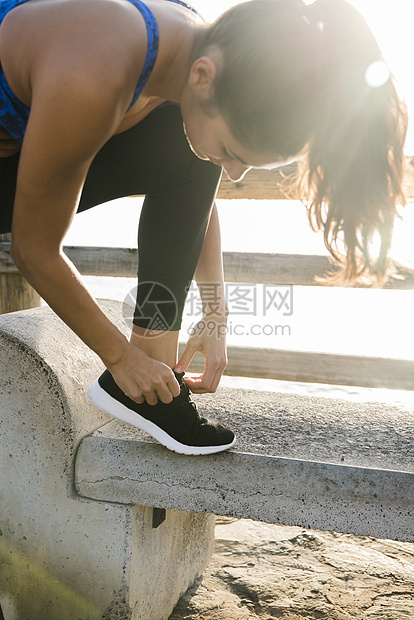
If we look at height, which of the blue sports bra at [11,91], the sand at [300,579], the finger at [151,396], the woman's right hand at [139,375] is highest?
the blue sports bra at [11,91]

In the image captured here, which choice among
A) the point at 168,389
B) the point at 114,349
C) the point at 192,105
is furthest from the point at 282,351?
the point at 192,105

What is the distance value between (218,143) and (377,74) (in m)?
0.28

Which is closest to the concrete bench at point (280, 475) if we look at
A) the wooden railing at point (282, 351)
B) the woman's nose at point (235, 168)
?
the woman's nose at point (235, 168)

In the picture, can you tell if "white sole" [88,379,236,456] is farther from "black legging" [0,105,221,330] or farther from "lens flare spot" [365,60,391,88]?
"lens flare spot" [365,60,391,88]

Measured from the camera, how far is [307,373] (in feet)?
8.32

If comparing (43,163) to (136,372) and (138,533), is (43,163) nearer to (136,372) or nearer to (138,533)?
(136,372)

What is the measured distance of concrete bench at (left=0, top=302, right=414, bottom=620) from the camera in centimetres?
120

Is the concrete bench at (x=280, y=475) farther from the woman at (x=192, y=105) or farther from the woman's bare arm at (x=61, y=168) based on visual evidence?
the woman's bare arm at (x=61, y=168)

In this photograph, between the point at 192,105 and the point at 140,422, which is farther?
the point at 140,422

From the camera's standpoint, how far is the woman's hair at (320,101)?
869 mm

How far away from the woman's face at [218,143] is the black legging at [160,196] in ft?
0.73

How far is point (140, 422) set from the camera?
131 centimetres

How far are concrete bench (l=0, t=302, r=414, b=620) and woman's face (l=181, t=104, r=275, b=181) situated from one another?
24.6 inches

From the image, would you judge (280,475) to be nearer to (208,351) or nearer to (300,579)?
(208,351)
